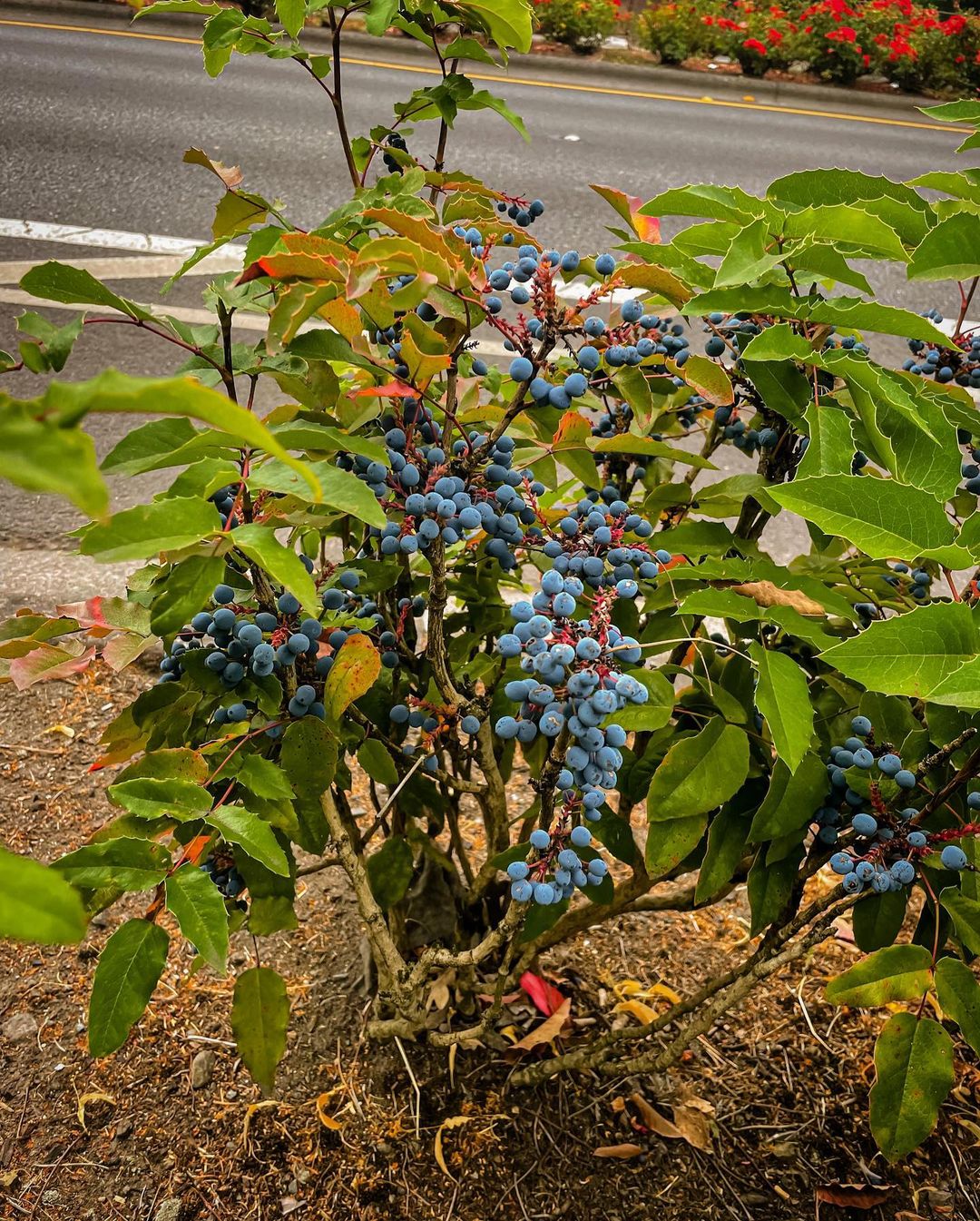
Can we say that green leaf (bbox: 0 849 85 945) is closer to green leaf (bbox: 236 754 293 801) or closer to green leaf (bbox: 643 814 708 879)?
green leaf (bbox: 236 754 293 801)

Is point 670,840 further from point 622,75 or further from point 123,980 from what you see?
point 622,75

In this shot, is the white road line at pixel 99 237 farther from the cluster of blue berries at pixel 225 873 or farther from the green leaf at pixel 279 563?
the green leaf at pixel 279 563

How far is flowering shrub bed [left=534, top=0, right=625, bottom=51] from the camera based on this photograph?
427 inches

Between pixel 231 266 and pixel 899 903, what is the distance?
4.99 metres

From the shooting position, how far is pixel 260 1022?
4.53ft

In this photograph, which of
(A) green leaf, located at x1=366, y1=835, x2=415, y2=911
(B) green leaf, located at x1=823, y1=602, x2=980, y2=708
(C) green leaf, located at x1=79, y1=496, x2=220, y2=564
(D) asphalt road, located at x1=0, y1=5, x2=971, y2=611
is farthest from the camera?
(D) asphalt road, located at x1=0, y1=5, x2=971, y2=611


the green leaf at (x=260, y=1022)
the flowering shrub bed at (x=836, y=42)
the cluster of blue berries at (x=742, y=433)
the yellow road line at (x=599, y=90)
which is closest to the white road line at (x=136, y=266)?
the cluster of blue berries at (x=742, y=433)

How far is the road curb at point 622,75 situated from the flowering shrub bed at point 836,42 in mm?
296

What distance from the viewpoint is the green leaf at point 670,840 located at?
51.6 inches

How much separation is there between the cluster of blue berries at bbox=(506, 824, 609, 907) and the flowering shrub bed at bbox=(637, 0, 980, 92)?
11.8 metres

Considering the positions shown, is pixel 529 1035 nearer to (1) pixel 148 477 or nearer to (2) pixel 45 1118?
(2) pixel 45 1118

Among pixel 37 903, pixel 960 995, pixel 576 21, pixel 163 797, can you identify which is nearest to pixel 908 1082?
pixel 960 995

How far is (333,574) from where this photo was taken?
49.9 inches

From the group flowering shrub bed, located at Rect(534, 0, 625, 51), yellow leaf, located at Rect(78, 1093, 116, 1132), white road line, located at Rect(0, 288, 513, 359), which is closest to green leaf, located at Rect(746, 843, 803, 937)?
yellow leaf, located at Rect(78, 1093, 116, 1132)
